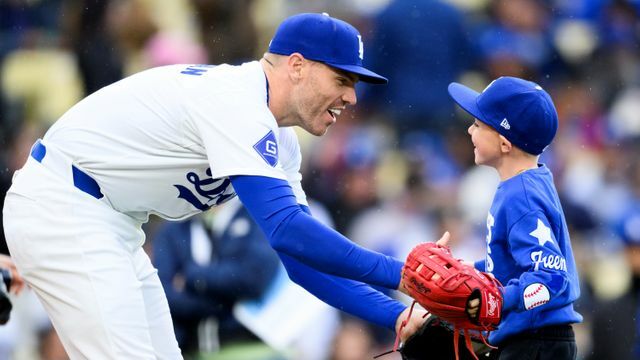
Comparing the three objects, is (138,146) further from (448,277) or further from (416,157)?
(416,157)

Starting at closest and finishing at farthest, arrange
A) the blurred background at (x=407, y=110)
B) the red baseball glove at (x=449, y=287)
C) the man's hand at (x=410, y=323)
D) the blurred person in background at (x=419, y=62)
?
1. the red baseball glove at (x=449, y=287)
2. the man's hand at (x=410, y=323)
3. the blurred background at (x=407, y=110)
4. the blurred person in background at (x=419, y=62)

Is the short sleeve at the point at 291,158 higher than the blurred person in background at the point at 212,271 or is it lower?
higher

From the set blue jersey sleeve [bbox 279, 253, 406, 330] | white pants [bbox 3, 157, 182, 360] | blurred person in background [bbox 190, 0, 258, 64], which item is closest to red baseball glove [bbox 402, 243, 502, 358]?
blue jersey sleeve [bbox 279, 253, 406, 330]

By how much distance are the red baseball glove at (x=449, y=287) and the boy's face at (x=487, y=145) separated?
0.67 metres

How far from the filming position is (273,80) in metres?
4.32

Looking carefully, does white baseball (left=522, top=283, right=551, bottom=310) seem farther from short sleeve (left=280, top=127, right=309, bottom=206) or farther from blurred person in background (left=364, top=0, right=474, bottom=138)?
blurred person in background (left=364, top=0, right=474, bottom=138)

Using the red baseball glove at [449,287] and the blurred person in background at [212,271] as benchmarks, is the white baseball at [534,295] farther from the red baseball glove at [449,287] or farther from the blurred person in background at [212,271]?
the blurred person in background at [212,271]

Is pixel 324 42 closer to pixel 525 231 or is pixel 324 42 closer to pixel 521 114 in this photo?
pixel 521 114

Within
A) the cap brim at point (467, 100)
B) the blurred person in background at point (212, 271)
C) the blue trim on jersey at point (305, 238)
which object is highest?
the cap brim at point (467, 100)

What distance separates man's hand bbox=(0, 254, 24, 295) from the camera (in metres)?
4.67

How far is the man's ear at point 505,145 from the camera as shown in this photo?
4496 millimetres

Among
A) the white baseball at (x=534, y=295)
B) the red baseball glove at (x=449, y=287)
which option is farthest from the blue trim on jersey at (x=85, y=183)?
the white baseball at (x=534, y=295)

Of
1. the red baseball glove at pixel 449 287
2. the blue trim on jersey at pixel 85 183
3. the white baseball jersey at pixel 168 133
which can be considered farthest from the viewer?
the blue trim on jersey at pixel 85 183

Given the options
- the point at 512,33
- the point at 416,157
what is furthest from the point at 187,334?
the point at 512,33
